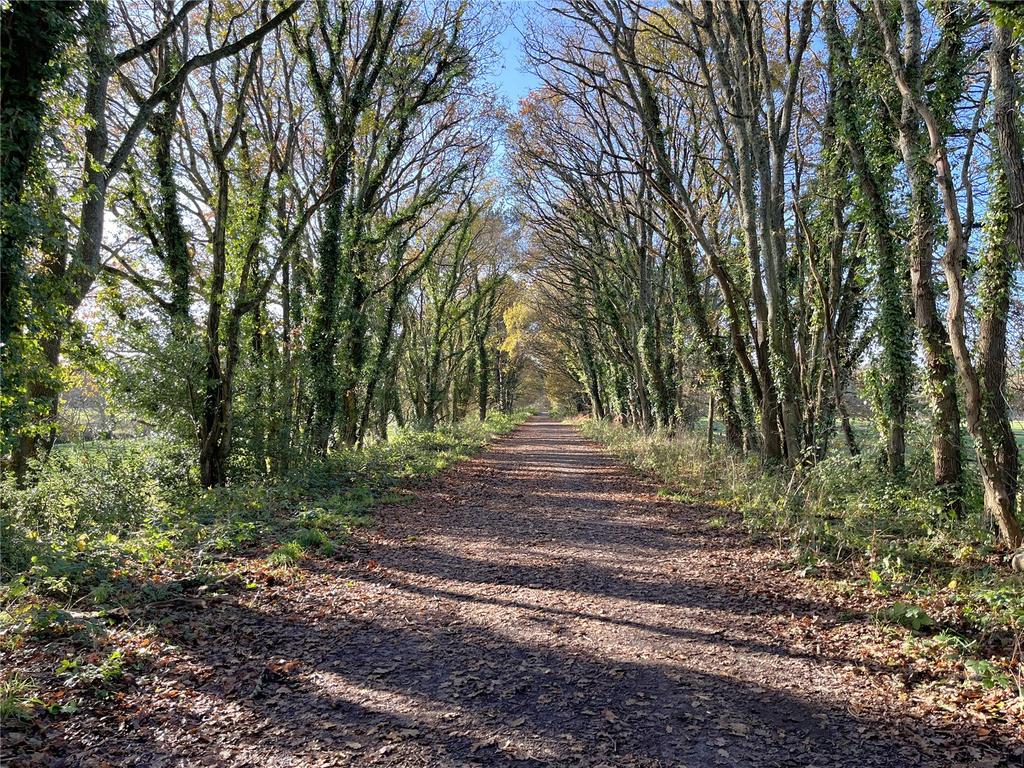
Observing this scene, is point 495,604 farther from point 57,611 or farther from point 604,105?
point 604,105

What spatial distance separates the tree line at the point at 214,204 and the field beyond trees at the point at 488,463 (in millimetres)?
72

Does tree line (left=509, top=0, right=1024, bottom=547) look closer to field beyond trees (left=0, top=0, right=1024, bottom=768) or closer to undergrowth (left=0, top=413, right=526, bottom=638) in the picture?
field beyond trees (left=0, top=0, right=1024, bottom=768)

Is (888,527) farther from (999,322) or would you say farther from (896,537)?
(999,322)

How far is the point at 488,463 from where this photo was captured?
56.4ft

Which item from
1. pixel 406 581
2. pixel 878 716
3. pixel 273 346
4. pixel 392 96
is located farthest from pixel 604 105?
pixel 878 716

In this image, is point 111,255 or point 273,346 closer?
point 111,255

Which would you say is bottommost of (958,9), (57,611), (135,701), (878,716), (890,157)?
(878,716)

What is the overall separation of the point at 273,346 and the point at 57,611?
926 cm

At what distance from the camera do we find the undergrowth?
437cm

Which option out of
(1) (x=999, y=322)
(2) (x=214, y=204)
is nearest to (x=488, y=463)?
(2) (x=214, y=204)

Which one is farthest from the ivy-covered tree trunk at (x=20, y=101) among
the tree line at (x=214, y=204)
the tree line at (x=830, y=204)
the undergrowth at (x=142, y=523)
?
the tree line at (x=830, y=204)

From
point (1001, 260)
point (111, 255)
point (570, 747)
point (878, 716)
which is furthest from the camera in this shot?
point (111, 255)

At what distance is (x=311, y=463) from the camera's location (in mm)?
11633

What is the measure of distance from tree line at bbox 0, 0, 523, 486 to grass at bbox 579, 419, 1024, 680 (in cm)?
801
